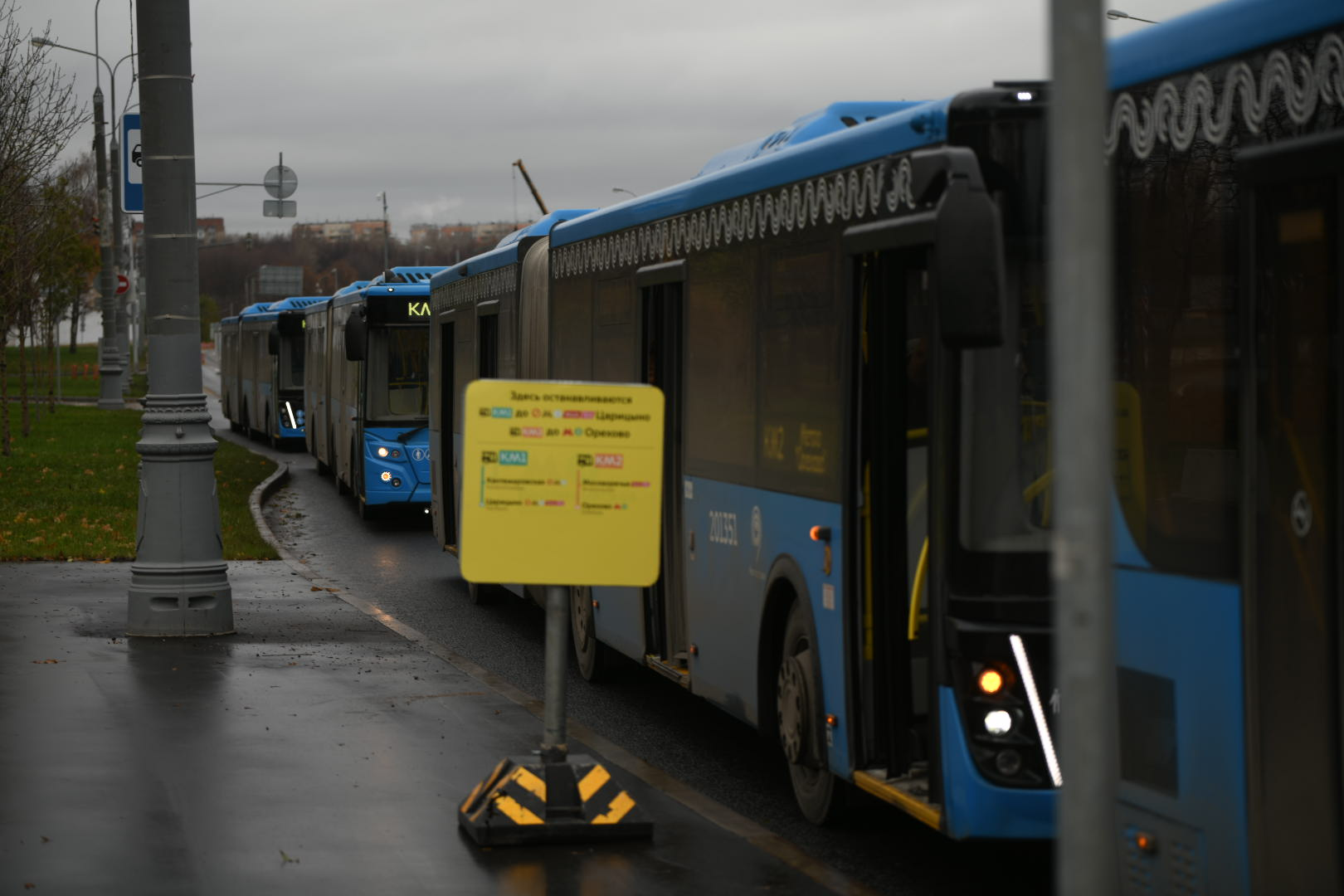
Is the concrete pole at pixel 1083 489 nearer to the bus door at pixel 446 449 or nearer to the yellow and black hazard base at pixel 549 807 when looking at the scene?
the yellow and black hazard base at pixel 549 807

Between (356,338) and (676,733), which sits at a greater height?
(356,338)

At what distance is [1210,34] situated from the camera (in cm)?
507

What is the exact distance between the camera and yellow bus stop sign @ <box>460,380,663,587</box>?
24.0 ft

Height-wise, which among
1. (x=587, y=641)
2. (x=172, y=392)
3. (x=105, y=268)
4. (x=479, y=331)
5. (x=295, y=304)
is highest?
(x=105, y=268)

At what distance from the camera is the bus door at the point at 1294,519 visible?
460 centimetres

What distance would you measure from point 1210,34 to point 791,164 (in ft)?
10.4

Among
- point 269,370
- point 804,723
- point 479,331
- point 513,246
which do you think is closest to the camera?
point 804,723

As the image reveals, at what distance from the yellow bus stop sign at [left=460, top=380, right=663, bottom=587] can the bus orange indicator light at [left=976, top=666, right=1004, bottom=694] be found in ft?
5.39

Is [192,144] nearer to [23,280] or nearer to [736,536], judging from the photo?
[736,536]

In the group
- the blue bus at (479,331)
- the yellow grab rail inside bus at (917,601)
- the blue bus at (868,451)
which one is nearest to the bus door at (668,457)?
the blue bus at (868,451)

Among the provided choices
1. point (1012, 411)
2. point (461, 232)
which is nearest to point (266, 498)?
point (1012, 411)

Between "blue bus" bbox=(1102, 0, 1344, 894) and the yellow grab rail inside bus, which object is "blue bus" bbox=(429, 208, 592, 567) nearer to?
the yellow grab rail inside bus

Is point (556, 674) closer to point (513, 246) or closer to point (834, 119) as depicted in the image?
point (834, 119)

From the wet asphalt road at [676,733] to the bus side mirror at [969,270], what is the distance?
2.55 meters
